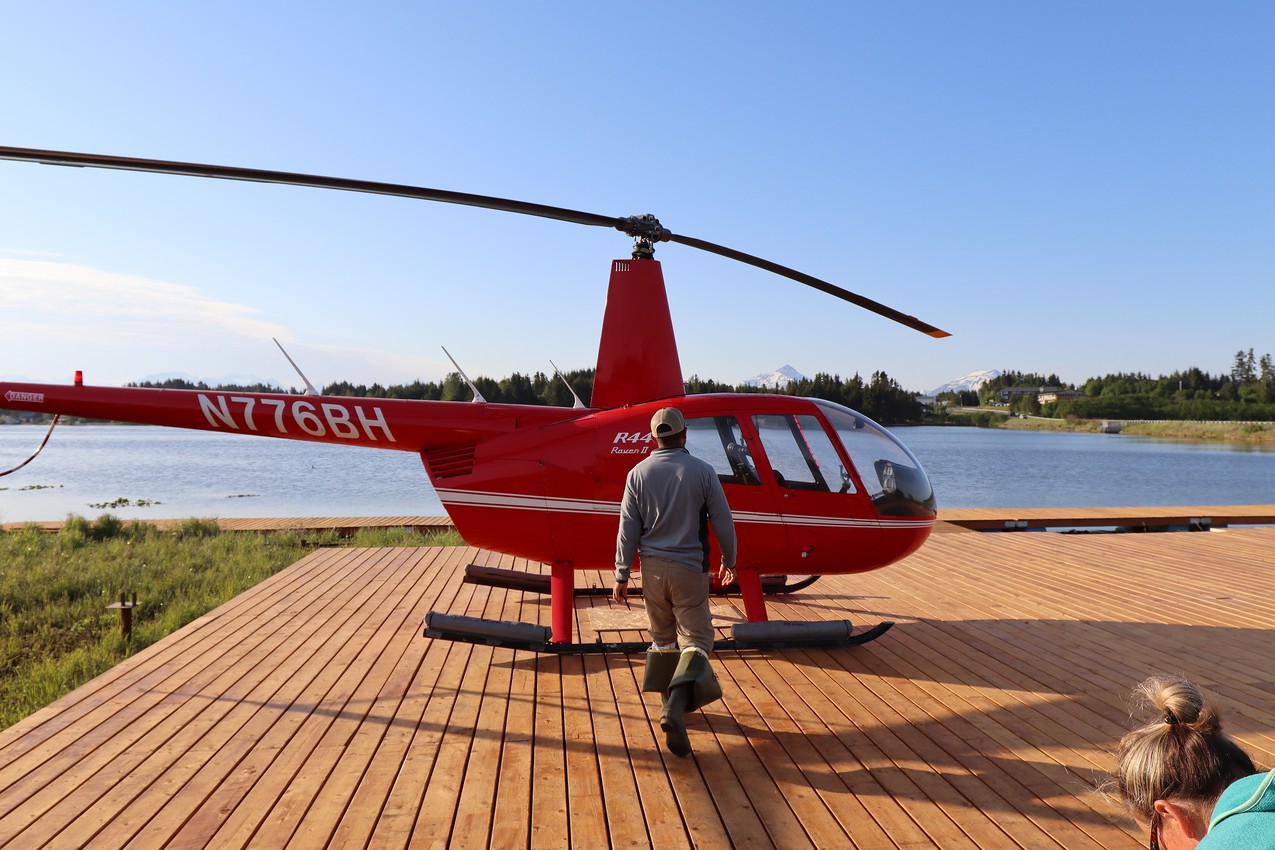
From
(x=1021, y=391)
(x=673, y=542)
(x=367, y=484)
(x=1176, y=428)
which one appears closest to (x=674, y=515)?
(x=673, y=542)

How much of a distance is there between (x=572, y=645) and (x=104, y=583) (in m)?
6.75

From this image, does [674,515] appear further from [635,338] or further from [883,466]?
[883,466]

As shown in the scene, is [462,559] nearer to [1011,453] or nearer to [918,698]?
[918,698]

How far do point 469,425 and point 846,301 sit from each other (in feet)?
9.22

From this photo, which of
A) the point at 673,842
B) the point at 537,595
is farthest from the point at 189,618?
the point at 673,842

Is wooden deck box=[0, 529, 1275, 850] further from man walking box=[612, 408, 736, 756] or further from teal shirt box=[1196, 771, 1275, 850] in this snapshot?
teal shirt box=[1196, 771, 1275, 850]

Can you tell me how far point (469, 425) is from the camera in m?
5.55

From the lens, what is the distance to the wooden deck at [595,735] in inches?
118

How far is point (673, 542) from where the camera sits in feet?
12.9

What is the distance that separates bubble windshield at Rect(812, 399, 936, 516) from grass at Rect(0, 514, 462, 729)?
18.6ft

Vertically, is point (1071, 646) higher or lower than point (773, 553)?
lower

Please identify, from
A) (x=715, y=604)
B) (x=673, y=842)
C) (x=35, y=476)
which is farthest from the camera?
(x=35, y=476)

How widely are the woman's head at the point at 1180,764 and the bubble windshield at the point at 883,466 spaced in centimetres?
411

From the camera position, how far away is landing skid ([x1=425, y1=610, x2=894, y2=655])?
495cm
